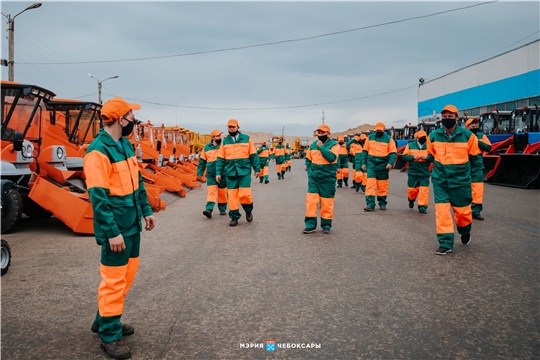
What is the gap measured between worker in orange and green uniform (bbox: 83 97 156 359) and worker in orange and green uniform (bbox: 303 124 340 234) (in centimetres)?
464

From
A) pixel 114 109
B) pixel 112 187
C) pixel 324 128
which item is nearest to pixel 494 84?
pixel 324 128

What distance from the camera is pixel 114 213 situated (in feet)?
11.1

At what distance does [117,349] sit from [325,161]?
5.32 m

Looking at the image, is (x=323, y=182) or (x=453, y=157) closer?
(x=453, y=157)

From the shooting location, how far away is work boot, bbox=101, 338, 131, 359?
3217mm

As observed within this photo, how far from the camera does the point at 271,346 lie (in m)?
3.38

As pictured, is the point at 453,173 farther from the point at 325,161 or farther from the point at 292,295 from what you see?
the point at 292,295

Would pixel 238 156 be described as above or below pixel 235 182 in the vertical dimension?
above

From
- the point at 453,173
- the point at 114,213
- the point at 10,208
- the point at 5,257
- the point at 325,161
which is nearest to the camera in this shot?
the point at 114,213

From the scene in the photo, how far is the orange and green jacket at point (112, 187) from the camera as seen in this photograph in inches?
128

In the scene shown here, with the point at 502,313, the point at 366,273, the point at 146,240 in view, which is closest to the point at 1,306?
the point at 146,240

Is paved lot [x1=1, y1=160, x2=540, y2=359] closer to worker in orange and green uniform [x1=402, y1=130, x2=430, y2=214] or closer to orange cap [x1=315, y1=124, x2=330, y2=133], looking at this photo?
orange cap [x1=315, y1=124, x2=330, y2=133]

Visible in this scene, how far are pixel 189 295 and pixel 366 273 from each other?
80.3 inches

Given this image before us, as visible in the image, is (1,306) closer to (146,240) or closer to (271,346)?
(271,346)
